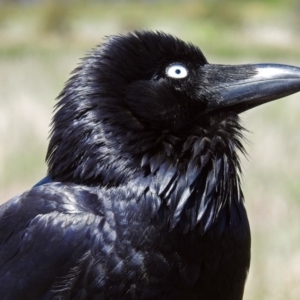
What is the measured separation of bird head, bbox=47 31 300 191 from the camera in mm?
2947

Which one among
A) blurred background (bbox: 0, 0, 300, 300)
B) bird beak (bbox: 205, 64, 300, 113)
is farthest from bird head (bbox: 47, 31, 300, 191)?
blurred background (bbox: 0, 0, 300, 300)

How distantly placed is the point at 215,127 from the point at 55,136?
678 millimetres

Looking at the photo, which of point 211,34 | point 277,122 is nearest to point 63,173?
point 277,122

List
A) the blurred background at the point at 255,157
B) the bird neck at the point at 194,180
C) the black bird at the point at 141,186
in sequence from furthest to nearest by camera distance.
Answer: the blurred background at the point at 255,157, the bird neck at the point at 194,180, the black bird at the point at 141,186

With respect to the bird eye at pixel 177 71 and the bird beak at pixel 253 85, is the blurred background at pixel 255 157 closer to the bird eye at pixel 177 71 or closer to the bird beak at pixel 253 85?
the bird beak at pixel 253 85

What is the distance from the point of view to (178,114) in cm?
305

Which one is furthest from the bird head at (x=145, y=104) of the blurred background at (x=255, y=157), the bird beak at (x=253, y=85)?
the blurred background at (x=255, y=157)

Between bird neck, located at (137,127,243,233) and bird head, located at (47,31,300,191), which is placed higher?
bird head, located at (47,31,300,191)

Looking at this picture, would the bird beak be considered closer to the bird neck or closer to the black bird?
the black bird

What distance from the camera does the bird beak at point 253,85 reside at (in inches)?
120

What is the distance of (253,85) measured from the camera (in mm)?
3080

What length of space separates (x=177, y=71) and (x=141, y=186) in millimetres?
568

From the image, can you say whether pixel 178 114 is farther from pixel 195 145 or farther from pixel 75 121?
pixel 75 121

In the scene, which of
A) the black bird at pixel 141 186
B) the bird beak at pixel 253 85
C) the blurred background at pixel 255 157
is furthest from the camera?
the blurred background at pixel 255 157
